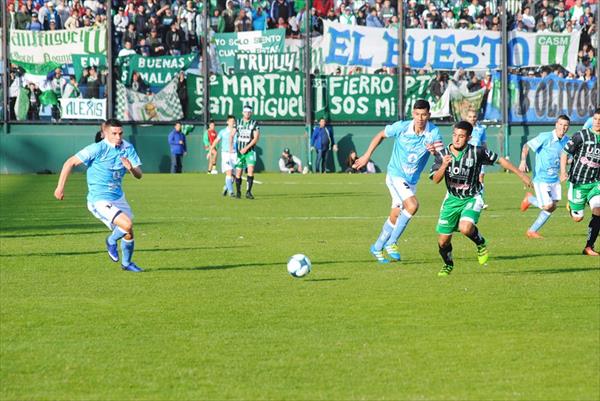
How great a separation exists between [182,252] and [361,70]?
28905mm

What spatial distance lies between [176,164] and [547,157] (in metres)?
26.3

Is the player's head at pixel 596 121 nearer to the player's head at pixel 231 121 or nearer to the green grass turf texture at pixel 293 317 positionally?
the green grass turf texture at pixel 293 317

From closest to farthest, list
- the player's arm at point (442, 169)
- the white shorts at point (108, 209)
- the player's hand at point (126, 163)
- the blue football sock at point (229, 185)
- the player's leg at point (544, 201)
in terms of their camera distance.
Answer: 1. the player's arm at point (442, 169)
2. the player's hand at point (126, 163)
3. the white shorts at point (108, 209)
4. the player's leg at point (544, 201)
5. the blue football sock at point (229, 185)

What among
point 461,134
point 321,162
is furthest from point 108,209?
point 321,162

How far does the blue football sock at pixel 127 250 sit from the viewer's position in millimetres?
14977

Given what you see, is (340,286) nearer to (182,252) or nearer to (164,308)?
(164,308)

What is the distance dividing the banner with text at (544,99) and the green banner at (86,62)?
48.5 ft

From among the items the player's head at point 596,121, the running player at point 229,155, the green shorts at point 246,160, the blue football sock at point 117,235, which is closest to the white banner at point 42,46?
the running player at point 229,155

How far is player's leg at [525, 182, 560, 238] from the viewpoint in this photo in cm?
1936

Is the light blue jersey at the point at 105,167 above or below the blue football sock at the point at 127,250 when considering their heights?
above

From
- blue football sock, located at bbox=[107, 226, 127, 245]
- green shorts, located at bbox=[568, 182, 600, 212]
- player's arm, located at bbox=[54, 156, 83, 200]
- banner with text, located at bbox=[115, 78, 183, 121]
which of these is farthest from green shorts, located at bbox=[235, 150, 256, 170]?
banner with text, located at bbox=[115, 78, 183, 121]

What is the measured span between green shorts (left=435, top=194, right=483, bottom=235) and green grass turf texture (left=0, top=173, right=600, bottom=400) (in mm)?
652

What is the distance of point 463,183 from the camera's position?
13.8 m

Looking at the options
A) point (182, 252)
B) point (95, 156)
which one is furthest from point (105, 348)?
point (182, 252)
